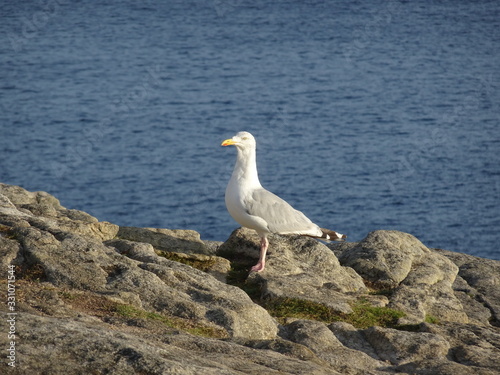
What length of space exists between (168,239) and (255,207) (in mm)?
2489

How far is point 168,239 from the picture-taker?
20141 mm

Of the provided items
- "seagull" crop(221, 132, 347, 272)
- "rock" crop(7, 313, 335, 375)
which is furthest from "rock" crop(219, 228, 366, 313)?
"rock" crop(7, 313, 335, 375)

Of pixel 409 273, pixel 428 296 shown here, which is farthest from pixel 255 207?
pixel 428 296

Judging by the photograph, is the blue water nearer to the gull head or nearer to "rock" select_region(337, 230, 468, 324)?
"rock" select_region(337, 230, 468, 324)

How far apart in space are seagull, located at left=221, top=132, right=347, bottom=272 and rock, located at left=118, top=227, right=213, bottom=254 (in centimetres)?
125

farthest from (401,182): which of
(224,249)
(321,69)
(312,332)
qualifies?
(312,332)

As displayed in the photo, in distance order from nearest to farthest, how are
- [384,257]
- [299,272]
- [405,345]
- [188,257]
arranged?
[405,345] → [299,272] → [188,257] → [384,257]

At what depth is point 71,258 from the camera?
48.7ft

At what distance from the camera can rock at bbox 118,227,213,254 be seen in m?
19.8

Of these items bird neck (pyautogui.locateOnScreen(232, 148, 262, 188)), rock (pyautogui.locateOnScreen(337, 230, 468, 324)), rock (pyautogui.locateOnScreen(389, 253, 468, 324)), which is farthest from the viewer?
bird neck (pyautogui.locateOnScreen(232, 148, 262, 188))

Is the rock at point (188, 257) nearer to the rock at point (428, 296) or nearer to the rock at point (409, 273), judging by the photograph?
the rock at point (409, 273)

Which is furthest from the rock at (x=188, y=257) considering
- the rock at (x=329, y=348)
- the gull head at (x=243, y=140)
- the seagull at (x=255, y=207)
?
the rock at (x=329, y=348)

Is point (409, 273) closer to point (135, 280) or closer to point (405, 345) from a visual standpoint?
point (405, 345)

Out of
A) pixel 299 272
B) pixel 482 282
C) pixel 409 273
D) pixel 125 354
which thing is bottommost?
pixel 482 282
